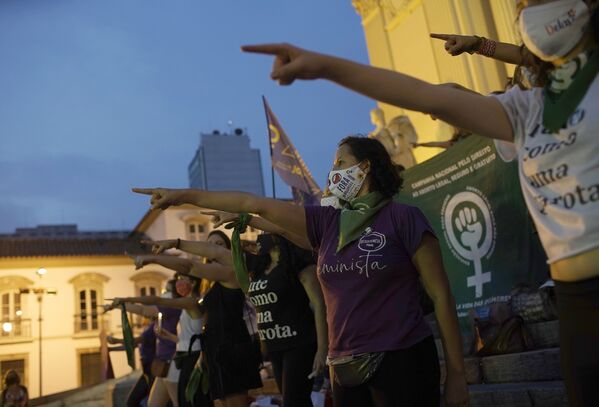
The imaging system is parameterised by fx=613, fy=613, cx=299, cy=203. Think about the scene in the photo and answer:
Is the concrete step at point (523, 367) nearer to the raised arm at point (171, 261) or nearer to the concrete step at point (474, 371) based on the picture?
the concrete step at point (474, 371)

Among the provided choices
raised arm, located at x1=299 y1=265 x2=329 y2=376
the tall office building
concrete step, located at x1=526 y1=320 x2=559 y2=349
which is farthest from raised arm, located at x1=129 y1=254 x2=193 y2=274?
the tall office building

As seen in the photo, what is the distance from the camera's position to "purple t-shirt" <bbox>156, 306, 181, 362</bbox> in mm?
8055

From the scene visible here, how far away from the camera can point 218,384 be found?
5.34 metres

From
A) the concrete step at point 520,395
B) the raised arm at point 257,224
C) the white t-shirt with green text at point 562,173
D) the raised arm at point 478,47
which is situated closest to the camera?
the white t-shirt with green text at point 562,173

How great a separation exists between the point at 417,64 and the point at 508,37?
283cm

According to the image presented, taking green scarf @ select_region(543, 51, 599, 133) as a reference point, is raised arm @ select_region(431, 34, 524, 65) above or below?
above

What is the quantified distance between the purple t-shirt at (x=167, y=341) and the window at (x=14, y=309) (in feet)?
120

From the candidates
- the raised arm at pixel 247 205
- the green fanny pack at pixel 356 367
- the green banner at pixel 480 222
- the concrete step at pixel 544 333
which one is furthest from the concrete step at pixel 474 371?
the raised arm at pixel 247 205

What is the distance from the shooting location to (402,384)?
2854 millimetres

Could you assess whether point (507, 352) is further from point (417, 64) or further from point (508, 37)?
point (417, 64)

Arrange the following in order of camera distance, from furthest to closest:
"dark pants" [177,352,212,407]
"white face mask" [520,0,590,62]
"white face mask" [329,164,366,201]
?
"dark pants" [177,352,212,407]
"white face mask" [329,164,366,201]
"white face mask" [520,0,590,62]

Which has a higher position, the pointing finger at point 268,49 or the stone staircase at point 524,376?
the pointing finger at point 268,49

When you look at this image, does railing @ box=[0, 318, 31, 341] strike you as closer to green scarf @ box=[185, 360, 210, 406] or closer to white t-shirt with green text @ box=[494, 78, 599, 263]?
green scarf @ box=[185, 360, 210, 406]

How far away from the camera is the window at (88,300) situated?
43.2 meters
